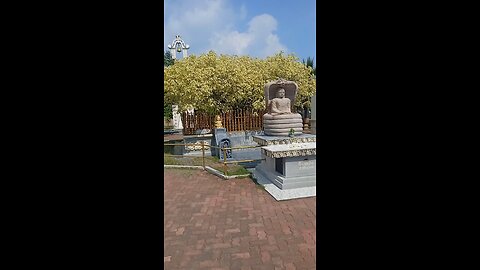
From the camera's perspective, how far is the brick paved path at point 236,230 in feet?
11.0

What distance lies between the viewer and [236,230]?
13.9ft

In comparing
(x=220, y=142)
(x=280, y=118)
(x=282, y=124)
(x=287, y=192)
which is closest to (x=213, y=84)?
(x=220, y=142)

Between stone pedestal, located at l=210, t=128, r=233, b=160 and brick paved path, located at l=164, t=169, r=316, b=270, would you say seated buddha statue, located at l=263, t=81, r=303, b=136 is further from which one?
brick paved path, located at l=164, t=169, r=316, b=270

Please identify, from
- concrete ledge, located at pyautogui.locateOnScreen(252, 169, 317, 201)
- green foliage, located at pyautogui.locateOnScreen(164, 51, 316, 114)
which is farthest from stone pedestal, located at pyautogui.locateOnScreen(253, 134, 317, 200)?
green foliage, located at pyautogui.locateOnScreen(164, 51, 316, 114)

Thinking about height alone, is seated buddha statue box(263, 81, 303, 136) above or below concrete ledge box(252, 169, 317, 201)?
above

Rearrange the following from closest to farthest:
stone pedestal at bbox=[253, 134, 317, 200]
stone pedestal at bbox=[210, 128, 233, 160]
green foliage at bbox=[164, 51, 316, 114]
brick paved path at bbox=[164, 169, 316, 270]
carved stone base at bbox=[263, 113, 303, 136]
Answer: brick paved path at bbox=[164, 169, 316, 270]
stone pedestal at bbox=[253, 134, 317, 200]
carved stone base at bbox=[263, 113, 303, 136]
stone pedestal at bbox=[210, 128, 233, 160]
green foliage at bbox=[164, 51, 316, 114]

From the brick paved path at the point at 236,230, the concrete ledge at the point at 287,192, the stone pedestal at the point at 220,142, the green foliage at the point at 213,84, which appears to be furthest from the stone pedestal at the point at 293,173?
the green foliage at the point at 213,84

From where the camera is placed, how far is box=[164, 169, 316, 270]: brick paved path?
336cm

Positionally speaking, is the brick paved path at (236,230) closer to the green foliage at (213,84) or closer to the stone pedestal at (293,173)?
the stone pedestal at (293,173)

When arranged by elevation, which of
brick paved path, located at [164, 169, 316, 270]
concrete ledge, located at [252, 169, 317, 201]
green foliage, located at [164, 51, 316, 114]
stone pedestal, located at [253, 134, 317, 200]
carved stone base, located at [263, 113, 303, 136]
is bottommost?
brick paved path, located at [164, 169, 316, 270]

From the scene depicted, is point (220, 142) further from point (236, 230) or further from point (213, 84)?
point (236, 230)
